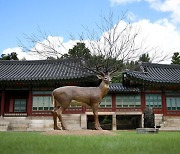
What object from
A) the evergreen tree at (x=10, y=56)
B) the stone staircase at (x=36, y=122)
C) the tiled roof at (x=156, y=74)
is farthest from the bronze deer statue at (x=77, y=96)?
the evergreen tree at (x=10, y=56)

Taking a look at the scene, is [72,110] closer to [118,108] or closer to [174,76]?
[118,108]

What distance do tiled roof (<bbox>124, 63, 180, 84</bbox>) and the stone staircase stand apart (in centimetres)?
573

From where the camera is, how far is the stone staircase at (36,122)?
70.5ft

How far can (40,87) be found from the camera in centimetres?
2305

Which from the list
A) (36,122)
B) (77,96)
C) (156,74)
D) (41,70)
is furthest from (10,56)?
(77,96)

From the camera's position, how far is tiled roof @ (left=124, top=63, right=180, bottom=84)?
22.7 metres

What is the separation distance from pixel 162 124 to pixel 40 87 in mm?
10536

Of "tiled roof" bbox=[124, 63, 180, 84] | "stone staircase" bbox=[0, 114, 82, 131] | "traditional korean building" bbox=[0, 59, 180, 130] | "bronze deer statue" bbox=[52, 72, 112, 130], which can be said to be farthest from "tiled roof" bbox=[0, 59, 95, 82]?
"bronze deer statue" bbox=[52, 72, 112, 130]

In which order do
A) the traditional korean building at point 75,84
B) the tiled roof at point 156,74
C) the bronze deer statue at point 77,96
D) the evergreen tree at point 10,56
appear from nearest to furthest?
the bronze deer statue at point 77,96, the traditional korean building at point 75,84, the tiled roof at point 156,74, the evergreen tree at point 10,56

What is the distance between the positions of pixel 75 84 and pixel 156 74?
27.2ft

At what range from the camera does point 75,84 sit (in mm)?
22406

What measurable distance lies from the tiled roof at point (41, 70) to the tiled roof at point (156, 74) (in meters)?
4.18

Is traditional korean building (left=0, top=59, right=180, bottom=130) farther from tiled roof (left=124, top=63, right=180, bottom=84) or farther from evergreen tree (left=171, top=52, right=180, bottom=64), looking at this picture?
evergreen tree (left=171, top=52, right=180, bottom=64)

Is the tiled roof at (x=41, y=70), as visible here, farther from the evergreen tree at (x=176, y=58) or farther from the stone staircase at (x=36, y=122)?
the evergreen tree at (x=176, y=58)
